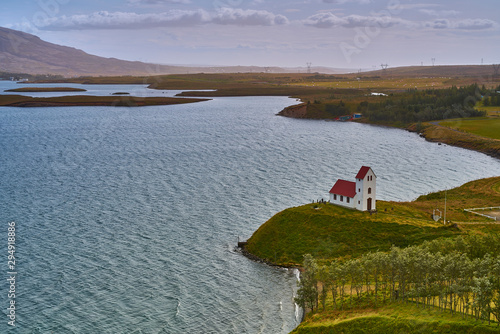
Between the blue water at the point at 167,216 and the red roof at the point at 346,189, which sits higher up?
the red roof at the point at 346,189

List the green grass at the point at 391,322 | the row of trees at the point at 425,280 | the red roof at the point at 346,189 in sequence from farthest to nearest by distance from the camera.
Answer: the red roof at the point at 346,189 → the row of trees at the point at 425,280 → the green grass at the point at 391,322

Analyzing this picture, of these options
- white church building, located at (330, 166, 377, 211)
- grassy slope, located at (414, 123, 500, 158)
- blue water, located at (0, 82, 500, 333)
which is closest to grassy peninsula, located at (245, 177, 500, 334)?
white church building, located at (330, 166, 377, 211)

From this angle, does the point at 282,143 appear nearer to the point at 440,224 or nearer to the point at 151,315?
the point at 440,224

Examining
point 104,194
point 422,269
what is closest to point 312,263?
point 422,269

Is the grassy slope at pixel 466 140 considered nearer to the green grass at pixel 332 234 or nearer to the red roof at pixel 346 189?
the red roof at pixel 346 189

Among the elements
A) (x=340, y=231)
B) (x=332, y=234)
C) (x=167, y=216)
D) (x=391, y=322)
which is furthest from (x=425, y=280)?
(x=167, y=216)

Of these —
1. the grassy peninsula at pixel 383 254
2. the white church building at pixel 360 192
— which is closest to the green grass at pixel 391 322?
the grassy peninsula at pixel 383 254
